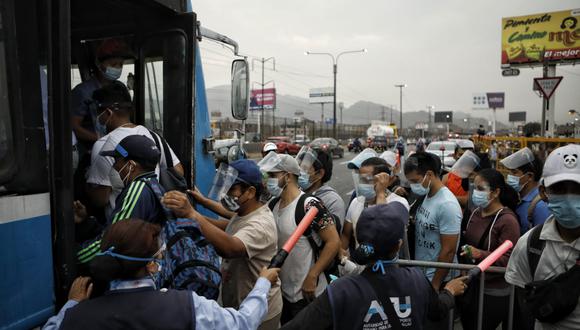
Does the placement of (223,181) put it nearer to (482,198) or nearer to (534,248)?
(534,248)

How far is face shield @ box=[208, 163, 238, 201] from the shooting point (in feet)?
8.37

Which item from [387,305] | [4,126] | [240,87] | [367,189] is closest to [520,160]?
[367,189]

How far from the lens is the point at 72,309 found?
56.7 inches

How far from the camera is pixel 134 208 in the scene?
192 cm

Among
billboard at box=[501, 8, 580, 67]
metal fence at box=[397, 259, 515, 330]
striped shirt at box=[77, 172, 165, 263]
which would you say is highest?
billboard at box=[501, 8, 580, 67]

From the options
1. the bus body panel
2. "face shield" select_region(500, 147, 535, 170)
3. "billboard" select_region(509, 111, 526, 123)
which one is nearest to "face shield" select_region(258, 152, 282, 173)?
the bus body panel

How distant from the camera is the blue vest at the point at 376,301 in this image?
5.57 feet

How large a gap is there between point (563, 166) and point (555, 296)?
0.59 meters

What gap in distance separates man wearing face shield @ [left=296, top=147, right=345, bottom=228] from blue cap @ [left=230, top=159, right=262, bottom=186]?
1180 mm

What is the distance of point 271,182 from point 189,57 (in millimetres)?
1075

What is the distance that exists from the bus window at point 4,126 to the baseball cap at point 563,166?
2.41 meters

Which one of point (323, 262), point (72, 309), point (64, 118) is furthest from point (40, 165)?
point (323, 262)

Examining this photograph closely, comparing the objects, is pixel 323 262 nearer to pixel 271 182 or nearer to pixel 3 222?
pixel 271 182

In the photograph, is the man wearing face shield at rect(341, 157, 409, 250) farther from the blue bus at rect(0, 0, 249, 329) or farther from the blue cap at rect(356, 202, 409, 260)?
the blue bus at rect(0, 0, 249, 329)
